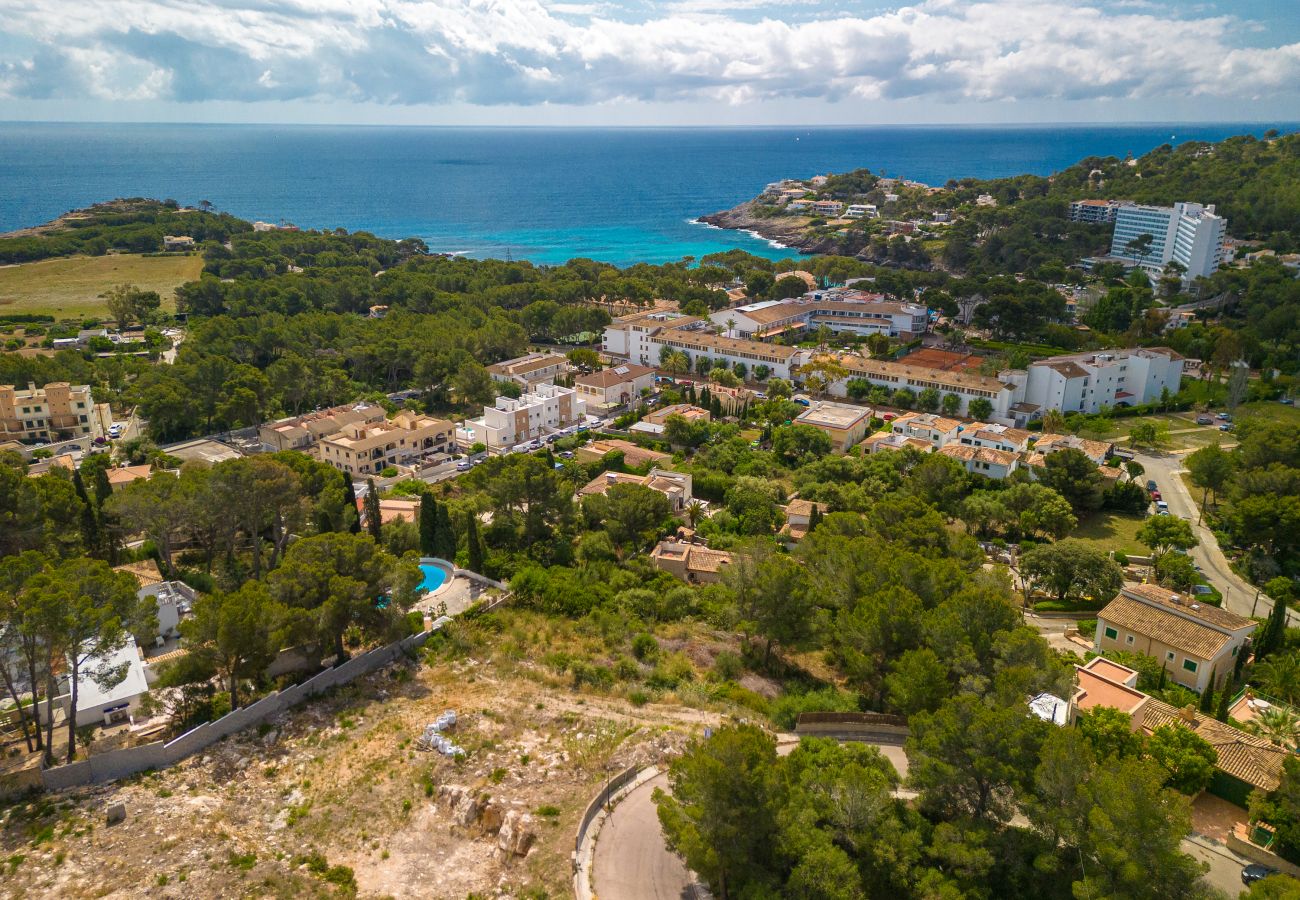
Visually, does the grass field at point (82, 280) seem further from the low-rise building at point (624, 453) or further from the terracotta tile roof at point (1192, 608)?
the terracotta tile roof at point (1192, 608)

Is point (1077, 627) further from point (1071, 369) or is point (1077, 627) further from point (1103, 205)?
point (1103, 205)

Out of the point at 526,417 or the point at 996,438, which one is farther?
the point at 526,417

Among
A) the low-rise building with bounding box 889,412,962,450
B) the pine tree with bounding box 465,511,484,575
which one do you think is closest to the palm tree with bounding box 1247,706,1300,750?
the pine tree with bounding box 465,511,484,575

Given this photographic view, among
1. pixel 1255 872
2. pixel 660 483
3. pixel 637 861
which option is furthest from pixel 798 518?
pixel 637 861

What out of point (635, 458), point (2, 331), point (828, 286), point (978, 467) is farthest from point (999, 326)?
point (2, 331)

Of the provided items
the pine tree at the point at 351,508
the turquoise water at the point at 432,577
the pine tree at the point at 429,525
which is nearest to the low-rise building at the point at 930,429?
the pine tree at the point at 429,525

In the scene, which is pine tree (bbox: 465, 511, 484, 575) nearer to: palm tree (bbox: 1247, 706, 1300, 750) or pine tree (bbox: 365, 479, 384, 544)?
pine tree (bbox: 365, 479, 384, 544)

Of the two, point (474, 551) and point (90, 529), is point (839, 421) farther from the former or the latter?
point (90, 529)
